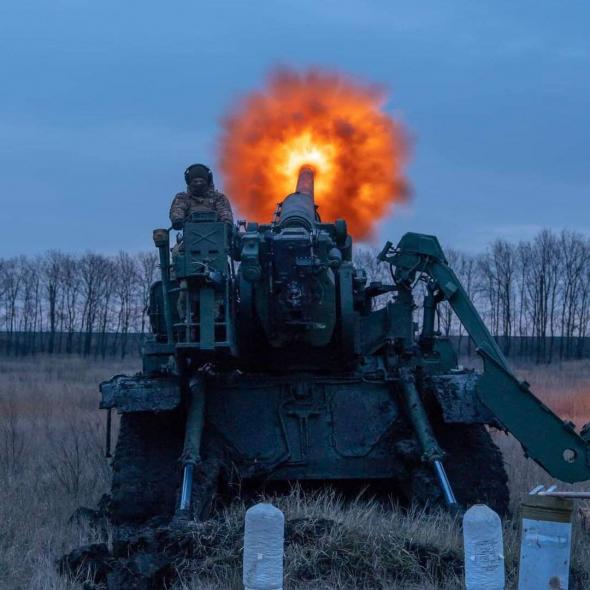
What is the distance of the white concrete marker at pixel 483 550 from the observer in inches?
208

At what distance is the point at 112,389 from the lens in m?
9.95

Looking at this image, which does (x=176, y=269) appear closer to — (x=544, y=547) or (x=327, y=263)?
(x=327, y=263)

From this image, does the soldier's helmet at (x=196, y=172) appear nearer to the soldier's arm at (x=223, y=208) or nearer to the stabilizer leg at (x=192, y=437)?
the soldier's arm at (x=223, y=208)

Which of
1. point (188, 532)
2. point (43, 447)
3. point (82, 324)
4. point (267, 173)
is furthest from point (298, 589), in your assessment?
point (82, 324)

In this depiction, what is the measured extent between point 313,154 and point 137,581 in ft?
25.7

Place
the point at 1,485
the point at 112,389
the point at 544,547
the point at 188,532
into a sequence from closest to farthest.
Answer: the point at 544,547 < the point at 188,532 < the point at 112,389 < the point at 1,485

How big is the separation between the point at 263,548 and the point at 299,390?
5082mm

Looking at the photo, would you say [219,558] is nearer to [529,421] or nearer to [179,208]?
[529,421]

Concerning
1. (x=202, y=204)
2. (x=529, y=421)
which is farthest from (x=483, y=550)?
(x=202, y=204)

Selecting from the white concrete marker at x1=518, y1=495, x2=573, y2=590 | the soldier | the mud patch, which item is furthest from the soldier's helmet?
the white concrete marker at x1=518, y1=495, x2=573, y2=590

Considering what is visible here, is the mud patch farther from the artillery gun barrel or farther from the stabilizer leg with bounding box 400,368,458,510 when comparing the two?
the artillery gun barrel

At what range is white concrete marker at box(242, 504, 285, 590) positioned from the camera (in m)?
5.22

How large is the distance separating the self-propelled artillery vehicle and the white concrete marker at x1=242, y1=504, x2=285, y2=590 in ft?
12.5

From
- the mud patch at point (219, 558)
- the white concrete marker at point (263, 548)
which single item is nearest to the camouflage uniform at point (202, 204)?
the mud patch at point (219, 558)
